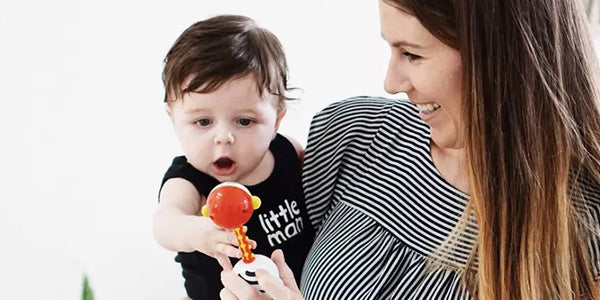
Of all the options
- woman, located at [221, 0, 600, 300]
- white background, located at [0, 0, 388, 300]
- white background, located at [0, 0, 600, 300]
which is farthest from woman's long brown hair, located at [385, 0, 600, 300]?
white background, located at [0, 0, 600, 300]

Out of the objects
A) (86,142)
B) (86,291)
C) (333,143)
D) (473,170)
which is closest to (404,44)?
(473,170)

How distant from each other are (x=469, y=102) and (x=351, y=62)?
138 centimetres

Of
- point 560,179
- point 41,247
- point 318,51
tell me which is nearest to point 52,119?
point 41,247

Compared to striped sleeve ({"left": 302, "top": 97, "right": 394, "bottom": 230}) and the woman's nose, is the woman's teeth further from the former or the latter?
striped sleeve ({"left": 302, "top": 97, "right": 394, "bottom": 230})

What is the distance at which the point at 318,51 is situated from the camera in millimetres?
2385

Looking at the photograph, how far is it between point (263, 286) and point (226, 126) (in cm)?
36

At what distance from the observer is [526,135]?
113 cm

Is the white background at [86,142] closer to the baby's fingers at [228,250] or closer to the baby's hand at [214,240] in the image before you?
the baby's hand at [214,240]

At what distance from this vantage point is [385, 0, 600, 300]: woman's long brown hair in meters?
1.08

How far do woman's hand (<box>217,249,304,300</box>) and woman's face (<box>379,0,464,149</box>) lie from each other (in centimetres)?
30

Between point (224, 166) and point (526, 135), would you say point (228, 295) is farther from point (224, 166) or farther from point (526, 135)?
point (526, 135)

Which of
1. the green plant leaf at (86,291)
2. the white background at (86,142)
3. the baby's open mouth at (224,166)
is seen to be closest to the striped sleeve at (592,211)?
the baby's open mouth at (224,166)

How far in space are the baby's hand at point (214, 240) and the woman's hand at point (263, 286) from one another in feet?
0.07

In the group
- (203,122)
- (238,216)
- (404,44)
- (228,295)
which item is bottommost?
(228,295)
